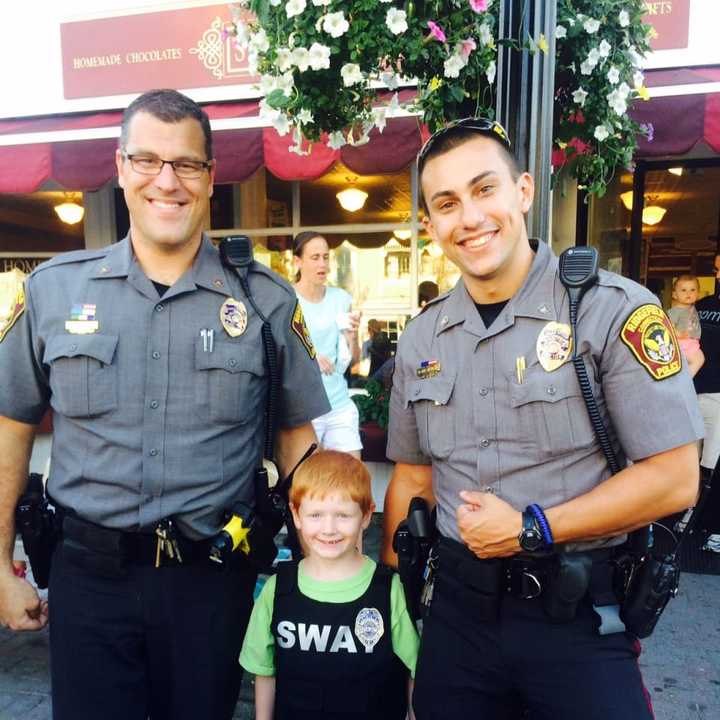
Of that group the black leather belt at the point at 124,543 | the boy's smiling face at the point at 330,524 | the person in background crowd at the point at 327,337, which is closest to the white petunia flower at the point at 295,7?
the boy's smiling face at the point at 330,524

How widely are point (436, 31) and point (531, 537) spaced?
1.38m

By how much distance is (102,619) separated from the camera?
1.67m

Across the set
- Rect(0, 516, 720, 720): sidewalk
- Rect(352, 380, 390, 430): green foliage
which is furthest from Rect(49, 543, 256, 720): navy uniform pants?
Rect(352, 380, 390, 430): green foliage

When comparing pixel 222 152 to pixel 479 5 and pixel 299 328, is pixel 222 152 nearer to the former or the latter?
pixel 299 328

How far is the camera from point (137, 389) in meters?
1.70

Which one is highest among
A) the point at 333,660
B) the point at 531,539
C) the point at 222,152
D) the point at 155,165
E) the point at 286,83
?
the point at 222,152

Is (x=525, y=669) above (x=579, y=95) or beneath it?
beneath

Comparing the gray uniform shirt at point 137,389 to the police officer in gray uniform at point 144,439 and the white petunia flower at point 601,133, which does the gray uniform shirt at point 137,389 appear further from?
the white petunia flower at point 601,133

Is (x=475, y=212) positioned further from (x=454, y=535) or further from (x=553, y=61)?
(x=454, y=535)

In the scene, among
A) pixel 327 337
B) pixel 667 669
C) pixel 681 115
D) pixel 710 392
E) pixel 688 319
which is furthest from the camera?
pixel 688 319

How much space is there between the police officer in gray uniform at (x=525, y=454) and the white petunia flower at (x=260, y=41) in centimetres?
81

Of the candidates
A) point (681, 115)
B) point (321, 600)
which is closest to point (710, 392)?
point (681, 115)

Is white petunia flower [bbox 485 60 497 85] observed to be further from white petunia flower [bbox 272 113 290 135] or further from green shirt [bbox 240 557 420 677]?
green shirt [bbox 240 557 420 677]

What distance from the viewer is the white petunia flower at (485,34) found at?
1760 mm
